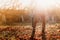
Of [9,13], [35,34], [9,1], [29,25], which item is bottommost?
[35,34]

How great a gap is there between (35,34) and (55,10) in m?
0.69

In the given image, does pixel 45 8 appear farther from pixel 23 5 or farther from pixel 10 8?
pixel 10 8

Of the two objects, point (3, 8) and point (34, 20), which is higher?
point (3, 8)

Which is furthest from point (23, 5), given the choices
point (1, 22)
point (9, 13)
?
point (1, 22)

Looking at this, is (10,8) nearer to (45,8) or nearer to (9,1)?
(9,1)

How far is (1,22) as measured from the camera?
3217 millimetres

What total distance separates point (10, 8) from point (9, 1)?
0.53ft

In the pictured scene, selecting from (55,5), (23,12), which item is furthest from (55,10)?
(23,12)

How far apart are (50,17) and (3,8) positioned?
1.07 metres

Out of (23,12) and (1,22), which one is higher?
(23,12)

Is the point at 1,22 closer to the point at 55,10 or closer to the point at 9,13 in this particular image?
the point at 9,13

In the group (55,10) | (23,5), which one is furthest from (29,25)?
(55,10)

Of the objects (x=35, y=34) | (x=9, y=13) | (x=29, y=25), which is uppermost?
(x=9, y=13)

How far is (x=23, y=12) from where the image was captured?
3193 mm
